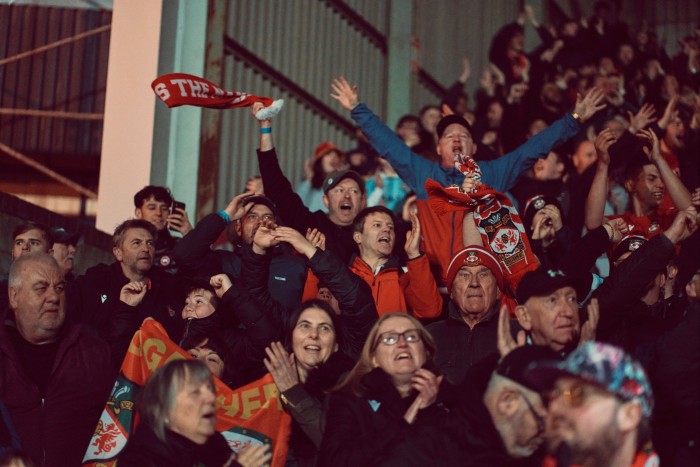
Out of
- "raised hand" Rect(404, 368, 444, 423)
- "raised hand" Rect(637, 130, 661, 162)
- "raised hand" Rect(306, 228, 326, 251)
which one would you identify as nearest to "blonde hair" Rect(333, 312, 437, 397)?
"raised hand" Rect(404, 368, 444, 423)

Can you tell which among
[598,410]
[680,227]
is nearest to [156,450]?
[598,410]

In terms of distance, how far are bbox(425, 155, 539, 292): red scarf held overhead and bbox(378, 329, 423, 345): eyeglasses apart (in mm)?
1677

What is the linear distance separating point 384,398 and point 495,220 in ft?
8.00

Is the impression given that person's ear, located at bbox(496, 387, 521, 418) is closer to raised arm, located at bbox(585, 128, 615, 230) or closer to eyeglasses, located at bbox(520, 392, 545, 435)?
eyeglasses, located at bbox(520, 392, 545, 435)

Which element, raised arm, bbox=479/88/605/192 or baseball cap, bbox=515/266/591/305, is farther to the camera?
raised arm, bbox=479/88/605/192

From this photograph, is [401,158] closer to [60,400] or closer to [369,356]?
[369,356]

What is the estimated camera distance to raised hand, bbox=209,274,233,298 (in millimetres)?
7012

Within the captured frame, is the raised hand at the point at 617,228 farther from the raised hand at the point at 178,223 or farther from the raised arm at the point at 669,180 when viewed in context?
the raised hand at the point at 178,223

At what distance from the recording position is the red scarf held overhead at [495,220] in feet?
24.9

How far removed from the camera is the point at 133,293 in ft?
23.8

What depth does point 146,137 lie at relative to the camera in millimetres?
11180

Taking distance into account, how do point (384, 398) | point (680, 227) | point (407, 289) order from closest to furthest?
point (384, 398), point (680, 227), point (407, 289)

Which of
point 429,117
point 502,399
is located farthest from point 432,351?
point 429,117

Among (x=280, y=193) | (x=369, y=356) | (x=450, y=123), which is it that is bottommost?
(x=369, y=356)
